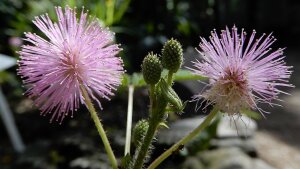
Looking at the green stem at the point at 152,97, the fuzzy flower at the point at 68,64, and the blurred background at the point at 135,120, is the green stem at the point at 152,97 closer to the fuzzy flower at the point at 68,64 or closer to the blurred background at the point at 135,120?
the fuzzy flower at the point at 68,64

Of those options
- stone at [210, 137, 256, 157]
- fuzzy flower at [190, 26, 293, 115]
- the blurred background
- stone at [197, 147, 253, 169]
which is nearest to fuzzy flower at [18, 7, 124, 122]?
fuzzy flower at [190, 26, 293, 115]

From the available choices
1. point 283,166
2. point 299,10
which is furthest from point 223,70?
point 299,10

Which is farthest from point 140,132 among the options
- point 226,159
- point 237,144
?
point 237,144

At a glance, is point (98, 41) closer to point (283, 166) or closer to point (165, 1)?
point (283, 166)

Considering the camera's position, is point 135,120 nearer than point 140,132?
No

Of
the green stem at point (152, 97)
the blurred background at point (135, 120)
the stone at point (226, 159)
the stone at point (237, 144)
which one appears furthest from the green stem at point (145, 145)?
the stone at point (237, 144)

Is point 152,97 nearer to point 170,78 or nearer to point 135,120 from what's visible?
point 170,78
